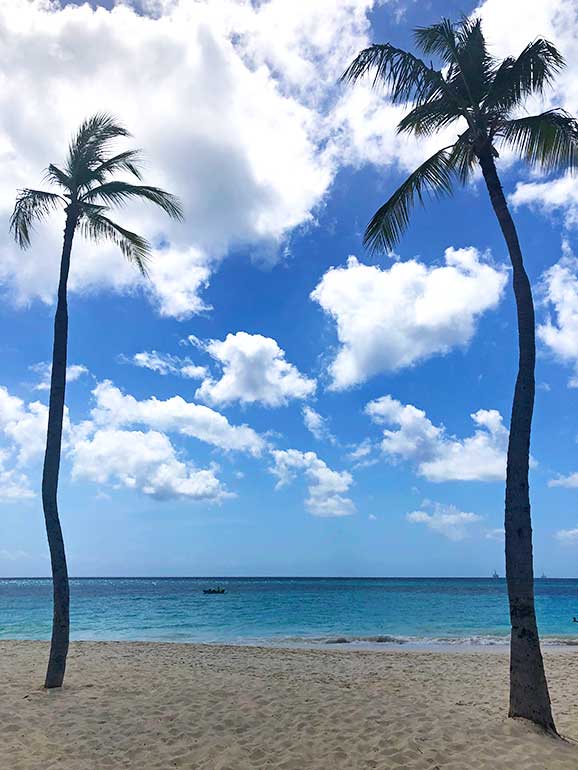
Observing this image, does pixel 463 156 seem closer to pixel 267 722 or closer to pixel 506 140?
pixel 506 140

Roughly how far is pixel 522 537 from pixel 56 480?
7.67m

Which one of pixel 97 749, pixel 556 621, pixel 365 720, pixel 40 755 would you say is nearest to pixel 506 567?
pixel 365 720

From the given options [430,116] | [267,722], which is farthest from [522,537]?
[430,116]

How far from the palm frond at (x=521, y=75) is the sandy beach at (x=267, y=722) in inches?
353

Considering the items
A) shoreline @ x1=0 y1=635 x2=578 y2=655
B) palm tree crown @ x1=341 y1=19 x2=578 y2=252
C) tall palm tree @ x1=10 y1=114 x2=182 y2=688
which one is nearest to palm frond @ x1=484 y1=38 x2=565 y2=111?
palm tree crown @ x1=341 y1=19 x2=578 y2=252

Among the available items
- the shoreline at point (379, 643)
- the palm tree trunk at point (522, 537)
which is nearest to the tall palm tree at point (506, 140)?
the palm tree trunk at point (522, 537)

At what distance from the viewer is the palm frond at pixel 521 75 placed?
855 cm

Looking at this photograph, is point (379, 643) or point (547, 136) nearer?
point (547, 136)

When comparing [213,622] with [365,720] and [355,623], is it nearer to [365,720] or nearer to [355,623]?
[355,623]

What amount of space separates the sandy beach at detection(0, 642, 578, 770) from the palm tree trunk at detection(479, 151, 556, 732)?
0.41 m

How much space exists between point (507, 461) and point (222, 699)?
5.80 metres

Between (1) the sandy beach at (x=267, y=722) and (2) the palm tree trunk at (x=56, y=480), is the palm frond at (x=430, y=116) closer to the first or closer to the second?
(2) the palm tree trunk at (x=56, y=480)

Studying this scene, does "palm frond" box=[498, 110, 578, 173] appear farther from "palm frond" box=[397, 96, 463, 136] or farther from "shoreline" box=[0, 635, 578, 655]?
"shoreline" box=[0, 635, 578, 655]

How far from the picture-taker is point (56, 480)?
10078 millimetres
